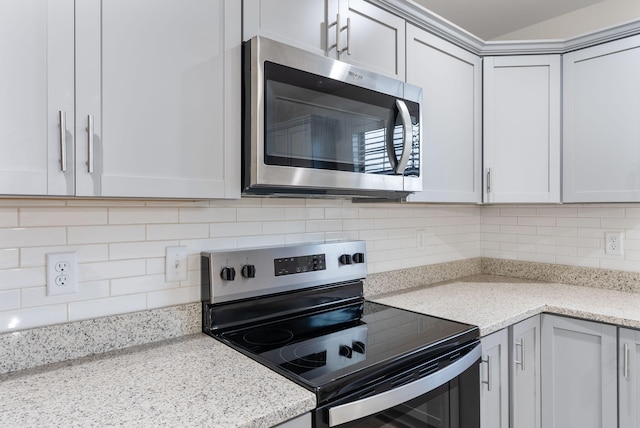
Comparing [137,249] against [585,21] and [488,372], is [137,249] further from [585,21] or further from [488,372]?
[585,21]

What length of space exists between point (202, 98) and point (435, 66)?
118 cm

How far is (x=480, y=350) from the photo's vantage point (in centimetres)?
146

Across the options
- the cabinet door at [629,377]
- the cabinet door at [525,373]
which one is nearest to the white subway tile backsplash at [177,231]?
the cabinet door at [525,373]

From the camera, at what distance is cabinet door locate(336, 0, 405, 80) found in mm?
1483

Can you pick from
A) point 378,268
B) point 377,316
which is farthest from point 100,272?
point 378,268

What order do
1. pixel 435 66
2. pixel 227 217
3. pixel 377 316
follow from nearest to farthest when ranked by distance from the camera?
pixel 227 217
pixel 377 316
pixel 435 66

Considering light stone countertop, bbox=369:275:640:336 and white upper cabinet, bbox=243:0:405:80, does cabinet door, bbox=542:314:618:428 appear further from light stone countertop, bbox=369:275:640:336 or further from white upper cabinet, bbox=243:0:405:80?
white upper cabinet, bbox=243:0:405:80

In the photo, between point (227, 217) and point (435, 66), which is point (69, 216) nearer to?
point (227, 217)

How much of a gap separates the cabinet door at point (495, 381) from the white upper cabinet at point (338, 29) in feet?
3.69

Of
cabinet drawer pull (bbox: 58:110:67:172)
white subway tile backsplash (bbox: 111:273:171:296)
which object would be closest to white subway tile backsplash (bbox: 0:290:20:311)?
white subway tile backsplash (bbox: 111:273:171:296)

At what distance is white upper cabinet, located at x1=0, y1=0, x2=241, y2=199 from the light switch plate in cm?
33

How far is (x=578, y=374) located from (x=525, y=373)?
0.20 m

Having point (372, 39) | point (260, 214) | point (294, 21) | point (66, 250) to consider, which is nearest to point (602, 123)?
point (372, 39)

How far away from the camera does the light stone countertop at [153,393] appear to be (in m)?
0.84
